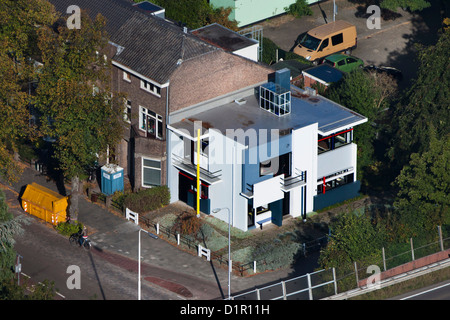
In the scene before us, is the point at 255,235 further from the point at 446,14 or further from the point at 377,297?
the point at 446,14

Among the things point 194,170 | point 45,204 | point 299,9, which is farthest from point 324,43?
point 45,204

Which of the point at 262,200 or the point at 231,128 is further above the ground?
the point at 231,128

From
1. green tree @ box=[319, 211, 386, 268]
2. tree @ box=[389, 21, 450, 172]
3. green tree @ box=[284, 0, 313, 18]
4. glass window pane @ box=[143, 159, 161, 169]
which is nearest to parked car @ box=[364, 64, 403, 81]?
tree @ box=[389, 21, 450, 172]

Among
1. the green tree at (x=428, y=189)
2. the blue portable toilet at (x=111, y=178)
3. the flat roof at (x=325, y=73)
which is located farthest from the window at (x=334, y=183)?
the blue portable toilet at (x=111, y=178)

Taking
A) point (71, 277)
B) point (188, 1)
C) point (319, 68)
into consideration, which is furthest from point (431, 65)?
point (71, 277)

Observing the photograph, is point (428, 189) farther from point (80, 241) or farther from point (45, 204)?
point (45, 204)

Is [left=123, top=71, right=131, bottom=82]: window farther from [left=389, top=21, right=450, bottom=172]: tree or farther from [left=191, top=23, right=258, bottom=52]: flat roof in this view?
[left=389, top=21, right=450, bottom=172]: tree
